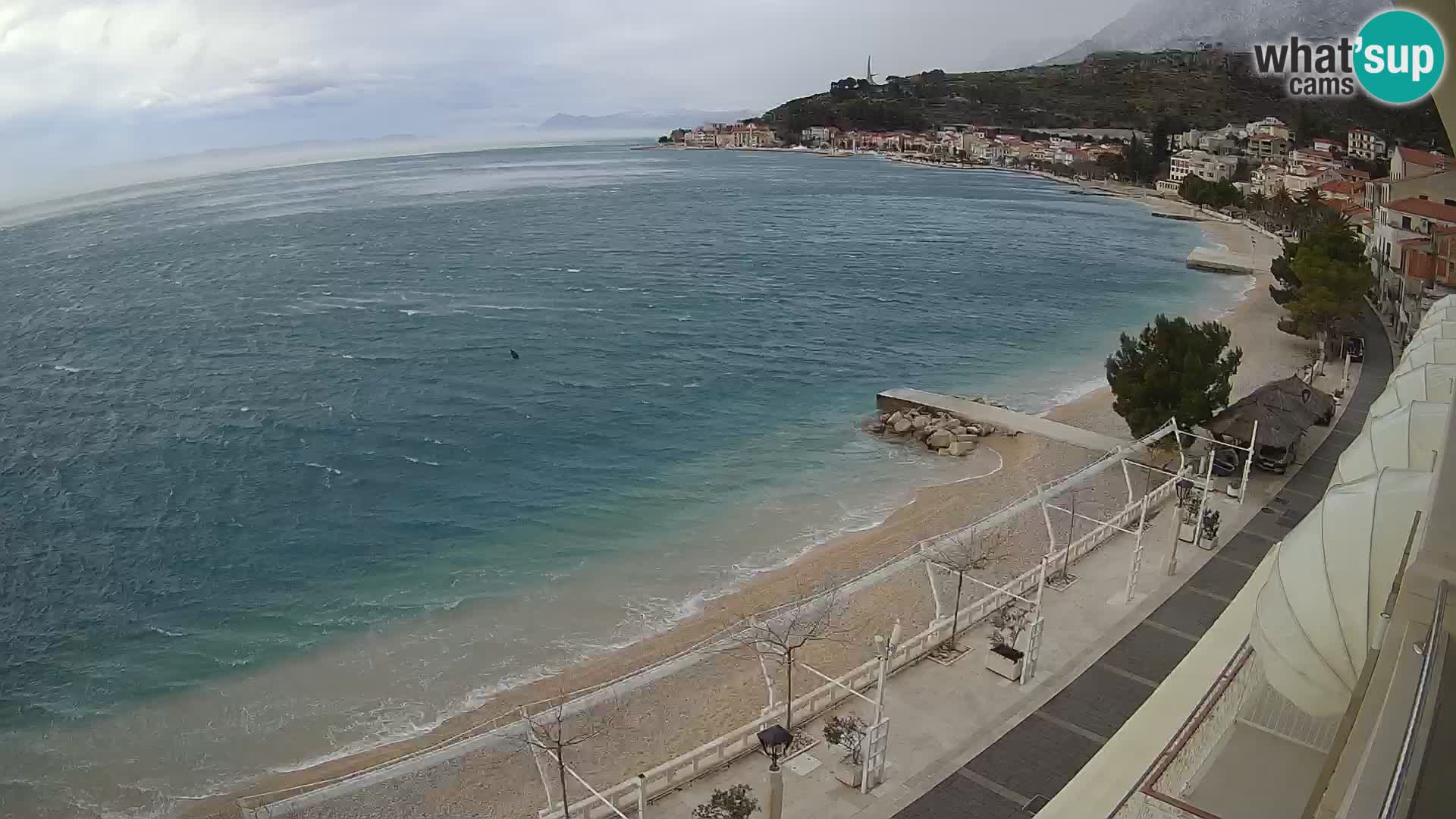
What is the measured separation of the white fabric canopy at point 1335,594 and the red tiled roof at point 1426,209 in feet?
148

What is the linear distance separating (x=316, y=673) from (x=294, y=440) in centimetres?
1760

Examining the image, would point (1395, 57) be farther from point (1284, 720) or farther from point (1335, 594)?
point (1284, 720)

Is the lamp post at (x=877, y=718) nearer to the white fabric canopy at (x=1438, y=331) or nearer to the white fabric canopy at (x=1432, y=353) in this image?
the white fabric canopy at (x=1432, y=353)

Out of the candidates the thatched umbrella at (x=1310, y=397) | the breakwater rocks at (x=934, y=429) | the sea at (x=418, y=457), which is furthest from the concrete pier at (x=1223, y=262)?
the breakwater rocks at (x=934, y=429)

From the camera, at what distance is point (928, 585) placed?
2186 cm

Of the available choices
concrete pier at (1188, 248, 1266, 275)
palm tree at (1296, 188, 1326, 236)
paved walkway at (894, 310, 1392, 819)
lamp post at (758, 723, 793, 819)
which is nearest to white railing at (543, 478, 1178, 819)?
lamp post at (758, 723, 793, 819)

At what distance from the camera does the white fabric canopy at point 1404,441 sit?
11.4m

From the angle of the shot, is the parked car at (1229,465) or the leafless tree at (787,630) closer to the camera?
the leafless tree at (787,630)

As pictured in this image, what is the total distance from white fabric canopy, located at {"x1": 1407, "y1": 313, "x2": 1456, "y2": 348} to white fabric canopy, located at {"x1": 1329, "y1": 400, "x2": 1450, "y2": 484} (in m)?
9.00

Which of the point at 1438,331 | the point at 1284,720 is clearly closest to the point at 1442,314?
the point at 1438,331

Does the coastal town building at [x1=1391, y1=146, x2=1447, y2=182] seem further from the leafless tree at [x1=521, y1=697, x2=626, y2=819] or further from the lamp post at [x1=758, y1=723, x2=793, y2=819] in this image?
the lamp post at [x1=758, y1=723, x2=793, y2=819]

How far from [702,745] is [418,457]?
856 inches

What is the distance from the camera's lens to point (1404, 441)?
11.8m

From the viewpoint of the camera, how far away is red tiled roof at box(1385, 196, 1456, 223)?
4297cm
